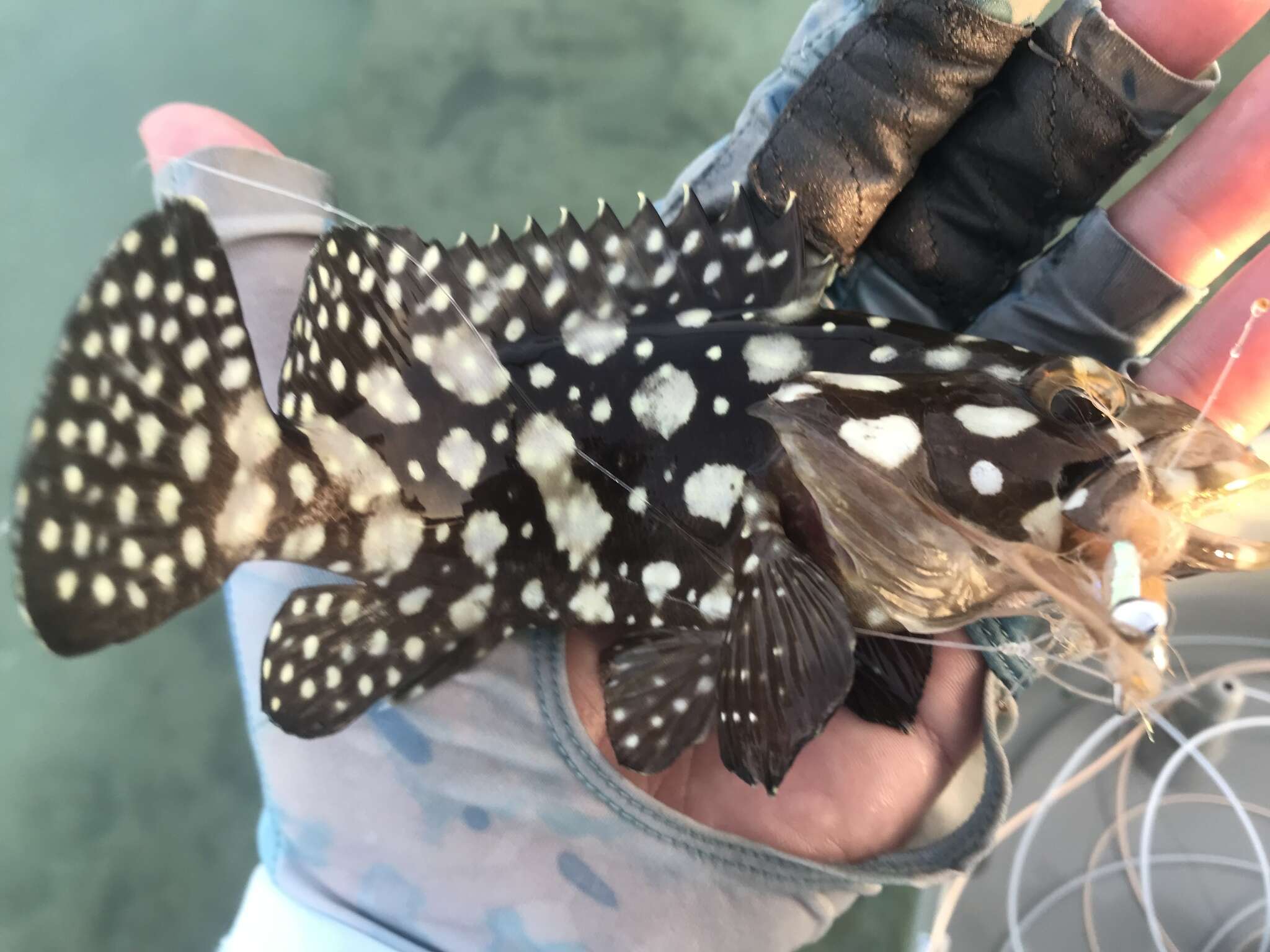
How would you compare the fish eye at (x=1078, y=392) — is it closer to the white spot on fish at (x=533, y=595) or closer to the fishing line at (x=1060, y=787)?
the white spot on fish at (x=533, y=595)

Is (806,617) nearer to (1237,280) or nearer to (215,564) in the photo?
(215,564)

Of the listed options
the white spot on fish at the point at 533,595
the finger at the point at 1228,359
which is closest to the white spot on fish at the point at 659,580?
the white spot on fish at the point at 533,595

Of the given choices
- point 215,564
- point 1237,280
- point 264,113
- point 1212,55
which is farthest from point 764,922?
point 264,113

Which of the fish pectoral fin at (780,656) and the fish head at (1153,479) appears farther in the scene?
the fish pectoral fin at (780,656)

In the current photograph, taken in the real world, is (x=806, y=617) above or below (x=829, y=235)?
below

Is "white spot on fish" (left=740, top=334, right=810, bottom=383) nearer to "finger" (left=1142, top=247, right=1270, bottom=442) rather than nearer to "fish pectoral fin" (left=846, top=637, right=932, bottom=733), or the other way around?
"fish pectoral fin" (left=846, top=637, right=932, bottom=733)
